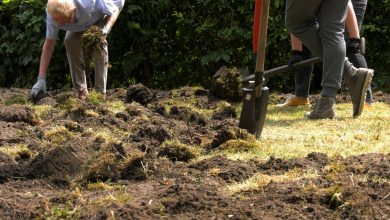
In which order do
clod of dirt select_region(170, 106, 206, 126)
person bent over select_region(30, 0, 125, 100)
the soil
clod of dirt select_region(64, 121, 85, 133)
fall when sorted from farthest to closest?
person bent over select_region(30, 0, 125, 100) < clod of dirt select_region(170, 106, 206, 126) < clod of dirt select_region(64, 121, 85, 133) < the soil

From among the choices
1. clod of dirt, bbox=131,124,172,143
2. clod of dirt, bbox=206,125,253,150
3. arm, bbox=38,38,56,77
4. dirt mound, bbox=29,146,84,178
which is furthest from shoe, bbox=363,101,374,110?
dirt mound, bbox=29,146,84,178

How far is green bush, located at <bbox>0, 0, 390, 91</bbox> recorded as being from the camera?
8.18 metres

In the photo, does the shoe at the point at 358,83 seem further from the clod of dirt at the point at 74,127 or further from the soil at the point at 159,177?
the clod of dirt at the point at 74,127

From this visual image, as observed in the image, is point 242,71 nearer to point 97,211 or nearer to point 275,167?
point 275,167

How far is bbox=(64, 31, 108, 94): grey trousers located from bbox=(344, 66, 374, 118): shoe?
2.33 metres

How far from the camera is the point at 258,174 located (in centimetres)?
364

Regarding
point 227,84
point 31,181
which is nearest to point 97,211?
point 31,181

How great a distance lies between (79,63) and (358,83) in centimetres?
273

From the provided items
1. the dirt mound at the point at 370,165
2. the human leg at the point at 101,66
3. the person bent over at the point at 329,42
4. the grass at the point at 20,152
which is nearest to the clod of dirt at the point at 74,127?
the grass at the point at 20,152

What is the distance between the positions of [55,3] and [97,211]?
3.55 m

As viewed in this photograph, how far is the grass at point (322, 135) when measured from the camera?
14.3 ft

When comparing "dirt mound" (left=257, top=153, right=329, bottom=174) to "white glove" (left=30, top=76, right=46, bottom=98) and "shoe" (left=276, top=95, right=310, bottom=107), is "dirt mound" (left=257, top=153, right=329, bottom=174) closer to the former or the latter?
"shoe" (left=276, top=95, right=310, bottom=107)

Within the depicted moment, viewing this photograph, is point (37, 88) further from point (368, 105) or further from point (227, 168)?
point (227, 168)

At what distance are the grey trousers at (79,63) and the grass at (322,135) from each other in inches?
65.8
